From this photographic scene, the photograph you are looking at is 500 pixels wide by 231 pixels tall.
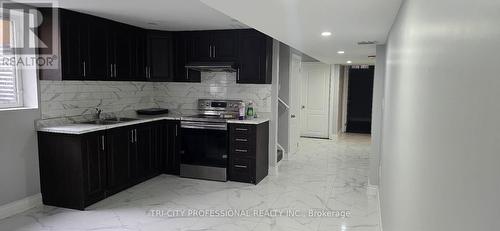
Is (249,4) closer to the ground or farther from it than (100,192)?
farther from it

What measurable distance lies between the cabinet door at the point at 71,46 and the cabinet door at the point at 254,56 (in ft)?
7.39

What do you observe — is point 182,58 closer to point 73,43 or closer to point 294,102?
point 73,43

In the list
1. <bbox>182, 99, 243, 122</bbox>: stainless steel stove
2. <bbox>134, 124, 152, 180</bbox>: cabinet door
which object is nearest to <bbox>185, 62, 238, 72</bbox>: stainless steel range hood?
<bbox>182, 99, 243, 122</bbox>: stainless steel stove

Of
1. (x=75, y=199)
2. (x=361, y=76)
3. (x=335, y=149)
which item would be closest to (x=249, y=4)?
(x=75, y=199)

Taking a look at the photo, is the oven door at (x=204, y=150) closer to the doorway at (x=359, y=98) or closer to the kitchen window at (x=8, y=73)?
the kitchen window at (x=8, y=73)

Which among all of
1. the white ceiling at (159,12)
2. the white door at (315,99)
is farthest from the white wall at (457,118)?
the white door at (315,99)

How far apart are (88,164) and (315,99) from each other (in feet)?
21.5

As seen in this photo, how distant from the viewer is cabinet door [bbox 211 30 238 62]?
5.47 metres

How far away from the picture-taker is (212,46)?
559cm

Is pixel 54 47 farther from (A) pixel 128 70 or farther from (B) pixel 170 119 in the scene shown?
(B) pixel 170 119

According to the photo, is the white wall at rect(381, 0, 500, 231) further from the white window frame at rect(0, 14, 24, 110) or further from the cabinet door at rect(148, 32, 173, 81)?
the cabinet door at rect(148, 32, 173, 81)

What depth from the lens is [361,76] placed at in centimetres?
1102

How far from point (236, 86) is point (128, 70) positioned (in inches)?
67.4

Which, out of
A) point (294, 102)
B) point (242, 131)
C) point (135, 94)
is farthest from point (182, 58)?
point (294, 102)
